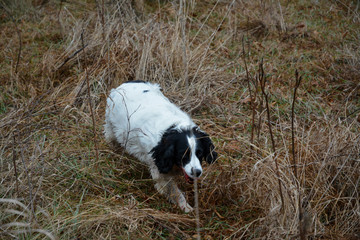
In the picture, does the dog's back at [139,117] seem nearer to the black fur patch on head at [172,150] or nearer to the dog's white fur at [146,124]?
the dog's white fur at [146,124]

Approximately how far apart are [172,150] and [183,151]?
9cm

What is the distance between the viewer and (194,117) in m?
4.16

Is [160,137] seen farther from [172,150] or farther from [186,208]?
[186,208]

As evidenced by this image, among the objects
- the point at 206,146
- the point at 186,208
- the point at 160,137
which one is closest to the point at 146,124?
the point at 160,137

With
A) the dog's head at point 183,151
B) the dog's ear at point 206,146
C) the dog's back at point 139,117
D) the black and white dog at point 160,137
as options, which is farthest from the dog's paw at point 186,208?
the dog's back at point 139,117

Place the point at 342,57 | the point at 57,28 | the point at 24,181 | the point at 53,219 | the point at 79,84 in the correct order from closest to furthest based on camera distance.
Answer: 1. the point at 53,219
2. the point at 24,181
3. the point at 79,84
4. the point at 342,57
5. the point at 57,28

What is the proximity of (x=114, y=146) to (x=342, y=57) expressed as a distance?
375 centimetres

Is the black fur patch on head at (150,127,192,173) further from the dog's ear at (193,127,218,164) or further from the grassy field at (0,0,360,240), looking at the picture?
the grassy field at (0,0,360,240)

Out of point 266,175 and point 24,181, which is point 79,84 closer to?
point 24,181

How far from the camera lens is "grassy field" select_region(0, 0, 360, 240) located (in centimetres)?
243

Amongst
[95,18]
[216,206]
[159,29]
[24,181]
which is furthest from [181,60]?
[24,181]

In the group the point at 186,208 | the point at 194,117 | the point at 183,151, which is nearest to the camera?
the point at 183,151

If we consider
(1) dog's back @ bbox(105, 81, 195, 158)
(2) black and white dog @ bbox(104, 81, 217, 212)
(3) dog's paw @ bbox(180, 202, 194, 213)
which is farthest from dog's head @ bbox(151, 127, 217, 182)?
(3) dog's paw @ bbox(180, 202, 194, 213)

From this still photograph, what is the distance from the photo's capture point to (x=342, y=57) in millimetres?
5402
